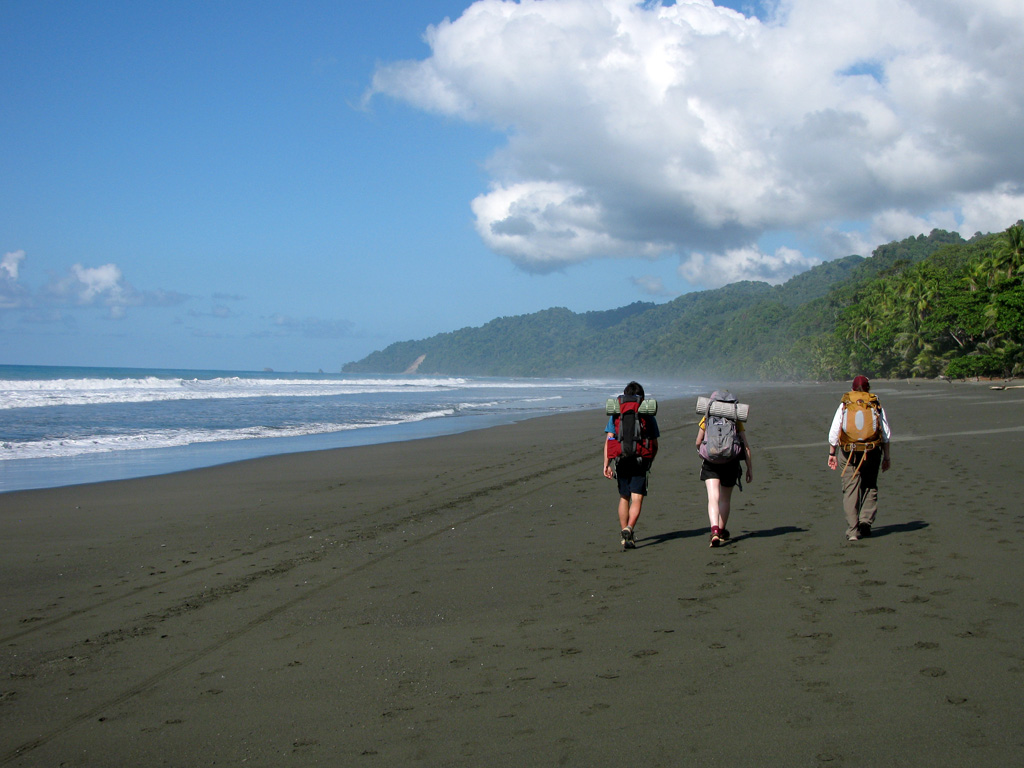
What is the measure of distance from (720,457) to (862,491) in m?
1.47

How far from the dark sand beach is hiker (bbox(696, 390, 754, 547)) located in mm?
313

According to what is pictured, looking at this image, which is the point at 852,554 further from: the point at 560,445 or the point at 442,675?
the point at 560,445

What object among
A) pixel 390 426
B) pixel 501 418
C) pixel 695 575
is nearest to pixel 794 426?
pixel 501 418

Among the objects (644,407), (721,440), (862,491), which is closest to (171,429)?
(644,407)

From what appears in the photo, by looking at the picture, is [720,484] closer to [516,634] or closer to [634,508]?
[634,508]

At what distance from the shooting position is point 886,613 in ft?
14.8

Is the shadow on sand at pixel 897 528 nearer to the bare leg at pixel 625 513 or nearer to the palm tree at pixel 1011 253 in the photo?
the bare leg at pixel 625 513

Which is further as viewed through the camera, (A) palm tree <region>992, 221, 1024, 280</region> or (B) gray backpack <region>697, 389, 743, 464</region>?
(A) palm tree <region>992, 221, 1024, 280</region>

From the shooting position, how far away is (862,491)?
665 cm

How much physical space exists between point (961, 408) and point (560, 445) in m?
15.5

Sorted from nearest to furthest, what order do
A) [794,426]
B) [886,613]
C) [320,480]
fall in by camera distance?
[886,613] → [320,480] → [794,426]

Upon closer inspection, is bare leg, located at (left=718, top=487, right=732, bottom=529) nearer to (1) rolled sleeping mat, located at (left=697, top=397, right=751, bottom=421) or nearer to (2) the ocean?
(1) rolled sleeping mat, located at (left=697, top=397, right=751, bottom=421)

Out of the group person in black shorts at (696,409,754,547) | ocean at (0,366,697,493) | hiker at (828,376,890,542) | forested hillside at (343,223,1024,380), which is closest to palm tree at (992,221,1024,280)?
forested hillside at (343,223,1024,380)

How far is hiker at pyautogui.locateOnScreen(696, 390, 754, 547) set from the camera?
6355mm
